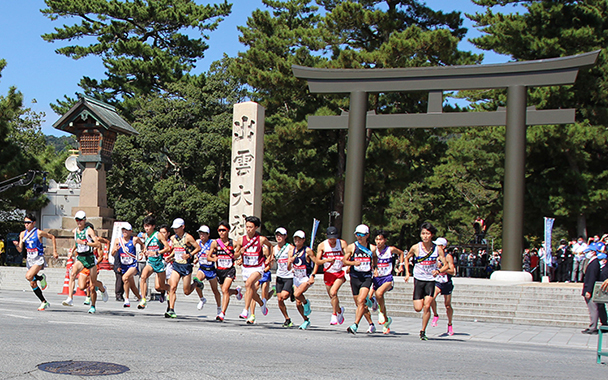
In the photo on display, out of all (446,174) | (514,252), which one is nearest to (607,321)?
(514,252)

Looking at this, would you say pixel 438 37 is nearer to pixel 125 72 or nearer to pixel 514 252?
pixel 514 252

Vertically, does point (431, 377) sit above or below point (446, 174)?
below

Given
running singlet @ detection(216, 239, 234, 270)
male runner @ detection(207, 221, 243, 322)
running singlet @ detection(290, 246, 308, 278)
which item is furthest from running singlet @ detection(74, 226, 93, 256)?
running singlet @ detection(290, 246, 308, 278)

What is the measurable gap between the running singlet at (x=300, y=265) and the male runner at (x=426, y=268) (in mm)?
1928

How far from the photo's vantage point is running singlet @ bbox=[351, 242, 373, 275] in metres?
11.2

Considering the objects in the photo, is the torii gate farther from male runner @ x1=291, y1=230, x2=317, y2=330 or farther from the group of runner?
male runner @ x1=291, y1=230, x2=317, y2=330

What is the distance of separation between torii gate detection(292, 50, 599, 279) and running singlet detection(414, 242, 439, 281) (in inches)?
428

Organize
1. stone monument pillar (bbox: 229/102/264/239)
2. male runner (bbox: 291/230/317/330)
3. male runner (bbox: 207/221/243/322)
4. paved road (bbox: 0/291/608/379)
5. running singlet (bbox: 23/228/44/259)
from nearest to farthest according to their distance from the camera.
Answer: paved road (bbox: 0/291/608/379) → male runner (bbox: 291/230/317/330) → male runner (bbox: 207/221/243/322) → running singlet (bbox: 23/228/44/259) → stone monument pillar (bbox: 229/102/264/239)

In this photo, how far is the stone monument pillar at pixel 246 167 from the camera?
23234 mm

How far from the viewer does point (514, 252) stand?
21.1 metres

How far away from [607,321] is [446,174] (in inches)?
1129

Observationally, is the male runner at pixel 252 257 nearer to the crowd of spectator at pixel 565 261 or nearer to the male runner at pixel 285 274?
the male runner at pixel 285 274

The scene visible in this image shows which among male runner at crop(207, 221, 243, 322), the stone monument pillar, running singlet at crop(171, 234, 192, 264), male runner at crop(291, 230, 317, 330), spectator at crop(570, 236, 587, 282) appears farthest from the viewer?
the stone monument pillar

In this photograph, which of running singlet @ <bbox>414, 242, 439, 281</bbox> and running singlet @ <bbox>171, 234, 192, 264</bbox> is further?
running singlet @ <bbox>171, 234, 192, 264</bbox>
